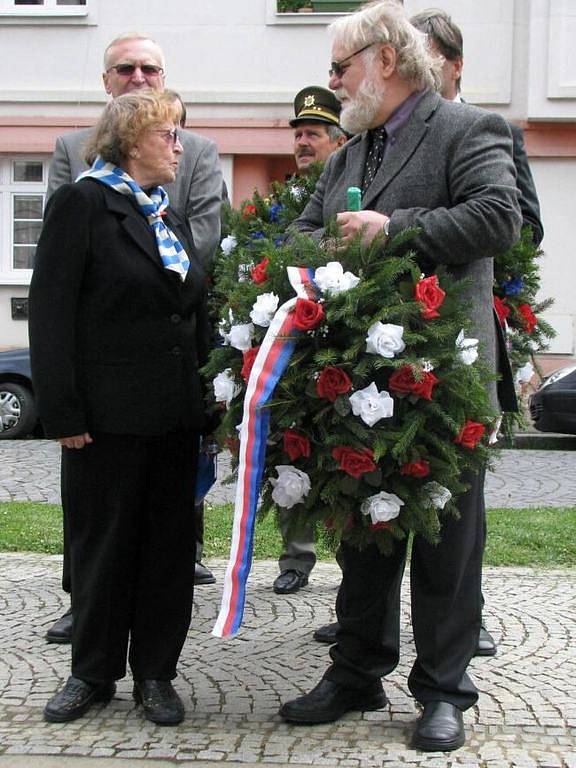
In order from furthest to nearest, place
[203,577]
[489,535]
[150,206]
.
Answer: [489,535], [203,577], [150,206]

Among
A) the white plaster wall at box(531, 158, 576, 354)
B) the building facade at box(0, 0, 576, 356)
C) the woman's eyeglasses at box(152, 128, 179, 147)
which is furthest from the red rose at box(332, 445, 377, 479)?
the white plaster wall at box(531, 158, 576, 354)

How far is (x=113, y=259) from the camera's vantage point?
3.84 meters

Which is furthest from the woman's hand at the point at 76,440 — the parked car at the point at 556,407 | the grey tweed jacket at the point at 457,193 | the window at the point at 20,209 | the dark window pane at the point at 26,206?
the dark window pane at the point at 26,206

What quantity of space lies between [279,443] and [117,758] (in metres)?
1.08

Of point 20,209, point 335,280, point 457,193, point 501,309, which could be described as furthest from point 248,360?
point 20,209

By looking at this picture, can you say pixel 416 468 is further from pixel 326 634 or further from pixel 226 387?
pixel 326 634

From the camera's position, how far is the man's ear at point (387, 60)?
3684mm

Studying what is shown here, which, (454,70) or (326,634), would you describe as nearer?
(454,70)

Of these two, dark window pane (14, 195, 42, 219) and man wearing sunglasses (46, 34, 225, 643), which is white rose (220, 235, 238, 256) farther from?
dark window pane (14, 195, 42, 219)

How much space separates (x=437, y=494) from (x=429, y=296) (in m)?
0.57

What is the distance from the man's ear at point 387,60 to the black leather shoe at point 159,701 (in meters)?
2.14

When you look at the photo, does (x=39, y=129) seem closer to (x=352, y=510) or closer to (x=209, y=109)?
(x=209, y=109)

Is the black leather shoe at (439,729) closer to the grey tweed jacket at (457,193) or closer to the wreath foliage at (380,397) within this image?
the wreath foliage at (380,397)

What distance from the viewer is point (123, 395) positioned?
389 centimetres
